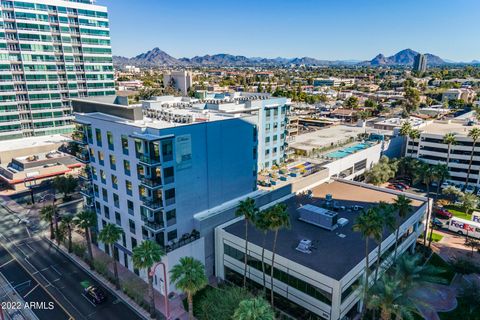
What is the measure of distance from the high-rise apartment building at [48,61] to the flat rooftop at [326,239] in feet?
280

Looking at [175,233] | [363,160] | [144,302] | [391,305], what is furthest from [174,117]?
[363,160]

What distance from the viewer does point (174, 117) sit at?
53031 millimetres

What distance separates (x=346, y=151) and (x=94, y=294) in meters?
71.6

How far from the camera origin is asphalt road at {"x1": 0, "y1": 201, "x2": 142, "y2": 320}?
1757 inches

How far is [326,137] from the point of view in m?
112

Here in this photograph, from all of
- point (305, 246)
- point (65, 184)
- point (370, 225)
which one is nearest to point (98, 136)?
A: point (65, 184)

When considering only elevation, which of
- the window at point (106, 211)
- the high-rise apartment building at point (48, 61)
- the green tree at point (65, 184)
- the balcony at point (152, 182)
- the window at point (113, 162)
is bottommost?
the green tree at point (65, 184)

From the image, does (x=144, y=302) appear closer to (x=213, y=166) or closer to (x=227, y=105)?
(x=213, y=166)

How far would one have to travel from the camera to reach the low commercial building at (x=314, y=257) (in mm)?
39594

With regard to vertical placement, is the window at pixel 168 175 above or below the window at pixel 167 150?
below

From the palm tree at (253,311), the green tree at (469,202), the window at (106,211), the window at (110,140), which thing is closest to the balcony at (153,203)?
the window at (110,140)

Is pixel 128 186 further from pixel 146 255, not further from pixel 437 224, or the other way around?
pixel 437 224

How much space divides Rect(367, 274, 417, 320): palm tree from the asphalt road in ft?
102

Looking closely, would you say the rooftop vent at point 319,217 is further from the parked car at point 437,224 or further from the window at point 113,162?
the parked car at point 437,224
